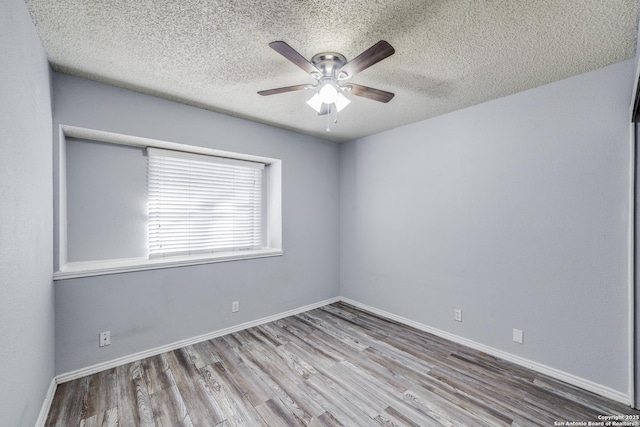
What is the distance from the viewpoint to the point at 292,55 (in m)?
1.58

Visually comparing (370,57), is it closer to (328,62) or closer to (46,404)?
(328,62)

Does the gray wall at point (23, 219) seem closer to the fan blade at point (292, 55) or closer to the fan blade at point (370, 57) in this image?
the fan blade at point (292, 55)

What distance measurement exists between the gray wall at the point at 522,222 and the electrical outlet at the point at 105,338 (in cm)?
302

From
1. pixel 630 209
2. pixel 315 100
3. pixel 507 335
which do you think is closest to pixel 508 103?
pixel 630 209

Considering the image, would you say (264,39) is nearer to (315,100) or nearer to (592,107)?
(315,100)

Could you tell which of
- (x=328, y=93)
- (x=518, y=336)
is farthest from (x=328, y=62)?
(x=518, y=336)

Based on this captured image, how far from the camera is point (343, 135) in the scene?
3986mm

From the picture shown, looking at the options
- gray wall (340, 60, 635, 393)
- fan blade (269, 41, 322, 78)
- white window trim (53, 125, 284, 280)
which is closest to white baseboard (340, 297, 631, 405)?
gray wall (340, 60, 635, 393)

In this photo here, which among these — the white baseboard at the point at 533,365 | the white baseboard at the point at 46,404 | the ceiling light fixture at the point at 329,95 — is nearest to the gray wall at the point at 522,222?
the white baseboard at the point at 533,365

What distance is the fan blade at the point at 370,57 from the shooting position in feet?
4.82

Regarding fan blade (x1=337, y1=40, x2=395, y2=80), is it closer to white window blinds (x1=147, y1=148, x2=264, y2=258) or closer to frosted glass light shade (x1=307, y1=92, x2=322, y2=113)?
frosted glass light shade (x1=307, y1=92, x2=322, y2=113)

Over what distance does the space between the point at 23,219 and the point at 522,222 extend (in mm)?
3618

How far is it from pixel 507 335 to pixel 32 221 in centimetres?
380

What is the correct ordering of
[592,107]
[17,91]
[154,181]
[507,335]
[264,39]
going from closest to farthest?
[17,91]
[264,39]
[592,107]
[507,335]
[154,181]
